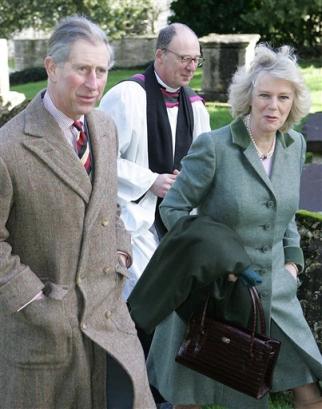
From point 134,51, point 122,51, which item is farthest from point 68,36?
point 122,51

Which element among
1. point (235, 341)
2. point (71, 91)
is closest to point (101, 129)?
point (71, 91)

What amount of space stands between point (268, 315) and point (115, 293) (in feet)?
2.61

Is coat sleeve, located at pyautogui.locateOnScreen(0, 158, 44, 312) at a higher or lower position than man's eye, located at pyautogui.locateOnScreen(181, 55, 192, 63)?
lower

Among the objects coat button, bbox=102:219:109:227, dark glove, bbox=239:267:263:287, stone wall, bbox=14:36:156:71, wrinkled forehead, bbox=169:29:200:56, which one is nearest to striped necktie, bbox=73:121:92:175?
coat button, bbox=102:219:109:227

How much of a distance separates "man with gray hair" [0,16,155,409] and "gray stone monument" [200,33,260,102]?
10.8 metres

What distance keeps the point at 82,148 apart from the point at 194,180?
658 millimetres

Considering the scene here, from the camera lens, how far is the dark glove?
3275mm

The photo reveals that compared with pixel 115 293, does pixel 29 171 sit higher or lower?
higher

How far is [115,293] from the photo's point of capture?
125 inches

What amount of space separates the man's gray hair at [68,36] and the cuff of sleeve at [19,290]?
30.7 inches

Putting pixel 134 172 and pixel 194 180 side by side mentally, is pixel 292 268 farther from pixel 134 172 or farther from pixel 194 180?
pixel 134 172

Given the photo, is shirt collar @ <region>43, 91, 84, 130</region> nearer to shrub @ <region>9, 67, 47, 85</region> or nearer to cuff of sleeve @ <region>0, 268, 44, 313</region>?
cuff of sleeve @ <region>0, 268, 44, 313</region>

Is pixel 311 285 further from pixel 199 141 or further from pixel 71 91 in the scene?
pixel 71 91

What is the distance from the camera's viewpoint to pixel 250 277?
3.28 m
